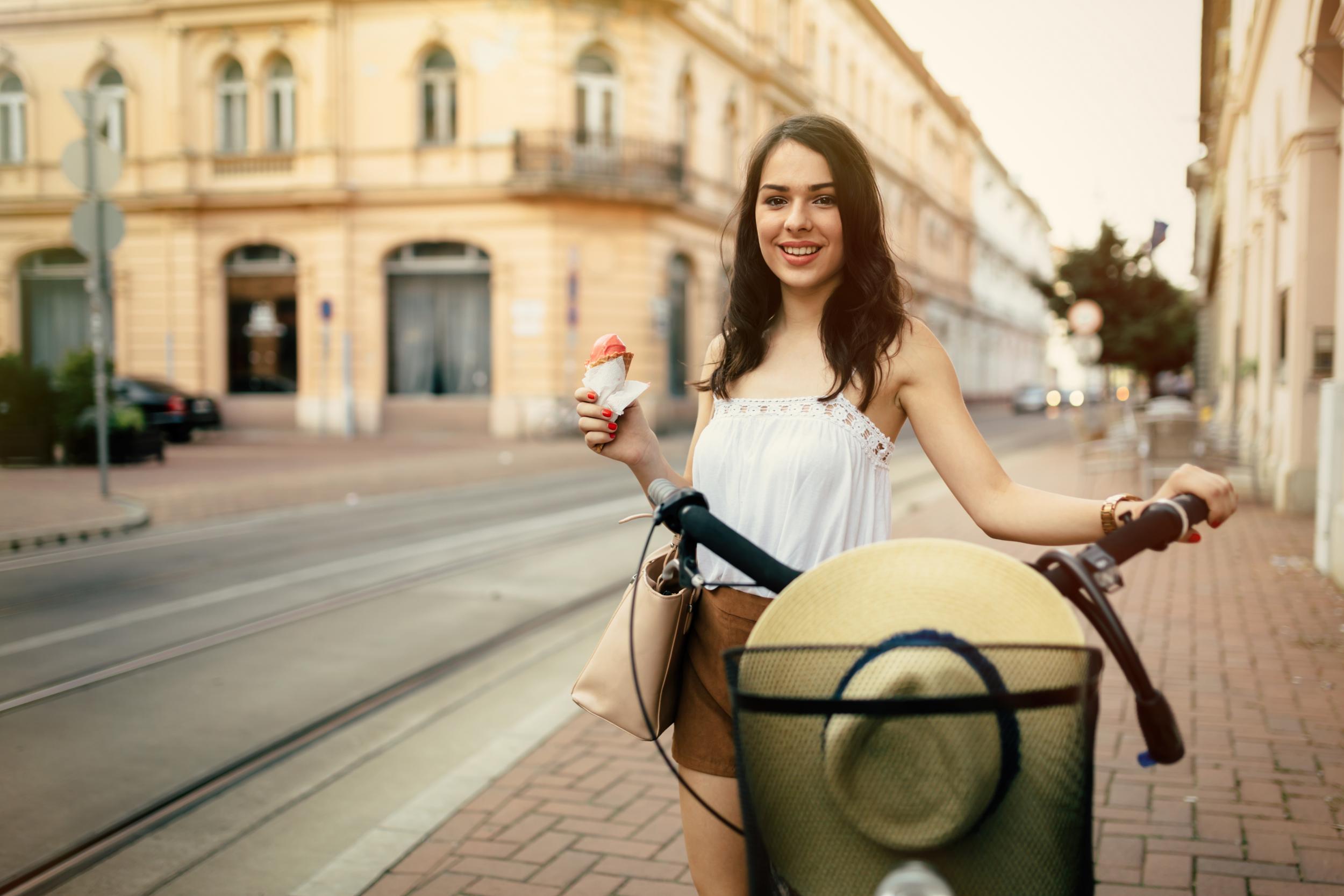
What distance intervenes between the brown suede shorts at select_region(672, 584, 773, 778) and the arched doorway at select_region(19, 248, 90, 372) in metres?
30.3

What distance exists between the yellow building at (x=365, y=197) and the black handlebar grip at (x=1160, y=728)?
25120 mm

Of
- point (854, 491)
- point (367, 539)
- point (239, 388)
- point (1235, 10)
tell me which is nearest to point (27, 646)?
point (367, 539)

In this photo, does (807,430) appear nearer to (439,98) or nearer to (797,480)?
(797,480)

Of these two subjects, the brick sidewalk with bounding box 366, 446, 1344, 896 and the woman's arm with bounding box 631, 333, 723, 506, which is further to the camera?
the brick sidewalk with bounding box 366, 446, 1344, 896

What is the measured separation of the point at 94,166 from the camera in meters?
12.1

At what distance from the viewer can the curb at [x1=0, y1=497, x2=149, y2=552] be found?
32.6 feet

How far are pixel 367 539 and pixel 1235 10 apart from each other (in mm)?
18035

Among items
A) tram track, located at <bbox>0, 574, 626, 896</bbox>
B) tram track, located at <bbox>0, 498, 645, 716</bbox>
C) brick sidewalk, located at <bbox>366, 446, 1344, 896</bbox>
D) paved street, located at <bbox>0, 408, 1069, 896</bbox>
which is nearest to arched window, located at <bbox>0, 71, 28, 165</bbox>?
paved street, located at <bbox>0, 408, 1069, 896</bbox>

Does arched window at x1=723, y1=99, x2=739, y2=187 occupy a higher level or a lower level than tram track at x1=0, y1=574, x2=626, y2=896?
higher

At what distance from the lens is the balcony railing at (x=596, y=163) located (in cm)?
2686

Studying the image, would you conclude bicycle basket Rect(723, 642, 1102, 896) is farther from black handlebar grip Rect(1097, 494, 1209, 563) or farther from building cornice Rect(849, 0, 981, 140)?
building cornice Rect(849, 0, 981, 140)

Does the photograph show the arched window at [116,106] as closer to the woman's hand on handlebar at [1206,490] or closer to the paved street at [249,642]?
the paved street at [249,642]

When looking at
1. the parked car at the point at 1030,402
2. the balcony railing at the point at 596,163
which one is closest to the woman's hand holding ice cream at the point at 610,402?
the balcony railing at the point at 596,163

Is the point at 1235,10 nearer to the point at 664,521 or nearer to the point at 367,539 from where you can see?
the point at 367,539
